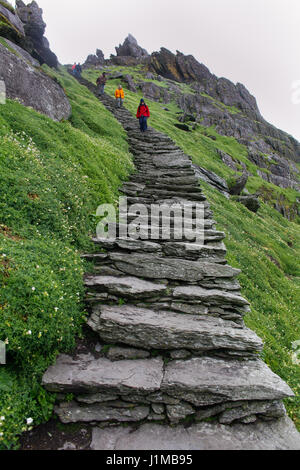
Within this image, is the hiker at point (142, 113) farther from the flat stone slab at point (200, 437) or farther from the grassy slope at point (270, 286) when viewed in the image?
the flat stone slab at point (200, 437)

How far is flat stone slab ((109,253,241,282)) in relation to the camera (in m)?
→ 9.61

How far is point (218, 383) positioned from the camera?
6434mm

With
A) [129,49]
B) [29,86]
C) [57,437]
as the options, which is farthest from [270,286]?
[129,49]

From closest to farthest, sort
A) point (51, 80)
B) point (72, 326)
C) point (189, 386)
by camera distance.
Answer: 1. point (189, 386)
2. point (72, 326)
3. point (51, 80)

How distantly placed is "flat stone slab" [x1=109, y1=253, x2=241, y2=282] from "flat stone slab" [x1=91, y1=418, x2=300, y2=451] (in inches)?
174

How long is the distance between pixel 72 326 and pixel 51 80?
65.3 feet

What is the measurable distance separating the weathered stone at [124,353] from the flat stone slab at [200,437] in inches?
59.2

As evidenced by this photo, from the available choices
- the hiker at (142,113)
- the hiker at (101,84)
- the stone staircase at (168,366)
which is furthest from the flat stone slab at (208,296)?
the hiker at (101,84)

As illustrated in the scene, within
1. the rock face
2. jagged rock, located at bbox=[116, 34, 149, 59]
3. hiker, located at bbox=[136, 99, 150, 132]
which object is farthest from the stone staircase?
jagged rock, located at bbox=[116, 34, 149, 59]

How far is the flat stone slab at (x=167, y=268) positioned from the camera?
31.5 ft

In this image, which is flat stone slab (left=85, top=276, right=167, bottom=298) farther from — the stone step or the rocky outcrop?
the rocky outcrop

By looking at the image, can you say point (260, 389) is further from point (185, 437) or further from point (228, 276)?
point (228, 276)
